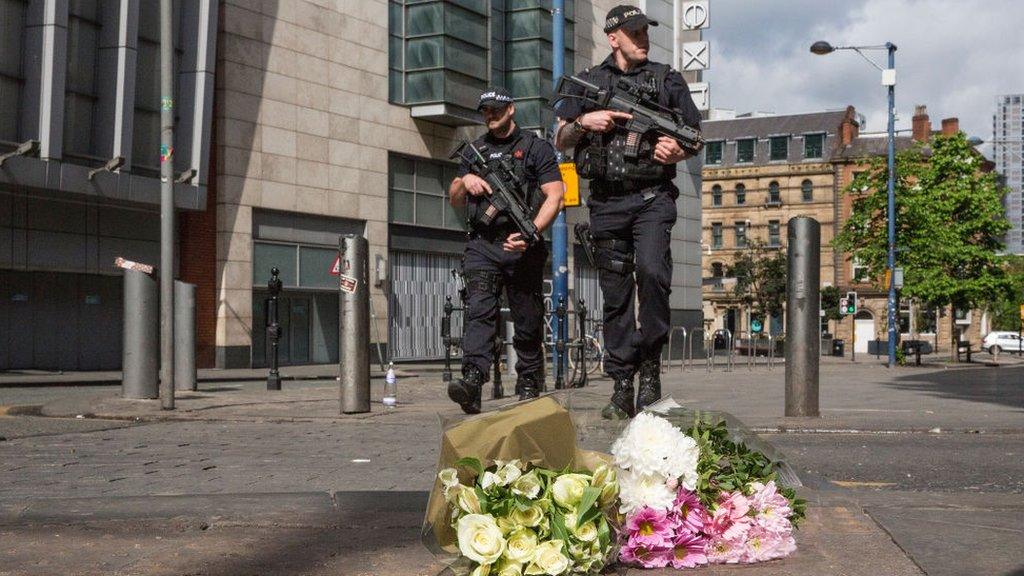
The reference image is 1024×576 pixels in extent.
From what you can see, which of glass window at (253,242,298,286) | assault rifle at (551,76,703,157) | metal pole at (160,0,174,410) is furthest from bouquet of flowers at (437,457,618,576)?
glass window at (253,242,298,286)

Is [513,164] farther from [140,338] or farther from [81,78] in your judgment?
[81,78]

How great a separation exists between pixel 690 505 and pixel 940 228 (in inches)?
1772

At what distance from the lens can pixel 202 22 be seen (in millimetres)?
27125

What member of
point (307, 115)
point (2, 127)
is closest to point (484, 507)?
point (2, 127)

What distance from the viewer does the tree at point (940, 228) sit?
44.9 m

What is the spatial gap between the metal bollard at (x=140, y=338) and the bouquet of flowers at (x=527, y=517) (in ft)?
31.8

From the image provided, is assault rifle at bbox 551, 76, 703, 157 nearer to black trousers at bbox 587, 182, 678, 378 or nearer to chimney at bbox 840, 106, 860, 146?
black trousers at bbox 587, 182, 678, 378

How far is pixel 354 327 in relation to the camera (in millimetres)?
10164

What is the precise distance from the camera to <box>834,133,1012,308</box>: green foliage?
147 feet

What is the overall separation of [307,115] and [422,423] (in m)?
23.6

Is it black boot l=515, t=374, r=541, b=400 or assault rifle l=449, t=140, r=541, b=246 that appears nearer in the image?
assault rifle l=449, t=140, r=541, b=246

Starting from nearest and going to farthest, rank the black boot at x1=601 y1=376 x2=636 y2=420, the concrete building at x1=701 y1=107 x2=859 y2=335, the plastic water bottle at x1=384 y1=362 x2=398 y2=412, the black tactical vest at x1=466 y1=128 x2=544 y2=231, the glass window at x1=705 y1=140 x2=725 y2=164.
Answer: the black boot at x1=601 y1=376 x2=636 y2=420, the black tactical vest at x1=466 y1=128 x2=544 y2=231, the plastic water bottle at x1=384 y1=362 x2=398 y2=412, the concrete building at x1=701 y1=107 x2=859 y2=335, the glass window at x1=705 y1=140 x2=725 y2=164

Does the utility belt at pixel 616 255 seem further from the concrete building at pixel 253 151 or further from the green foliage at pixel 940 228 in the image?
the green foliage at pixel 940 228

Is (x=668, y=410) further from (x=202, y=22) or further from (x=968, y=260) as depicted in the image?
(x=968, y=260)
